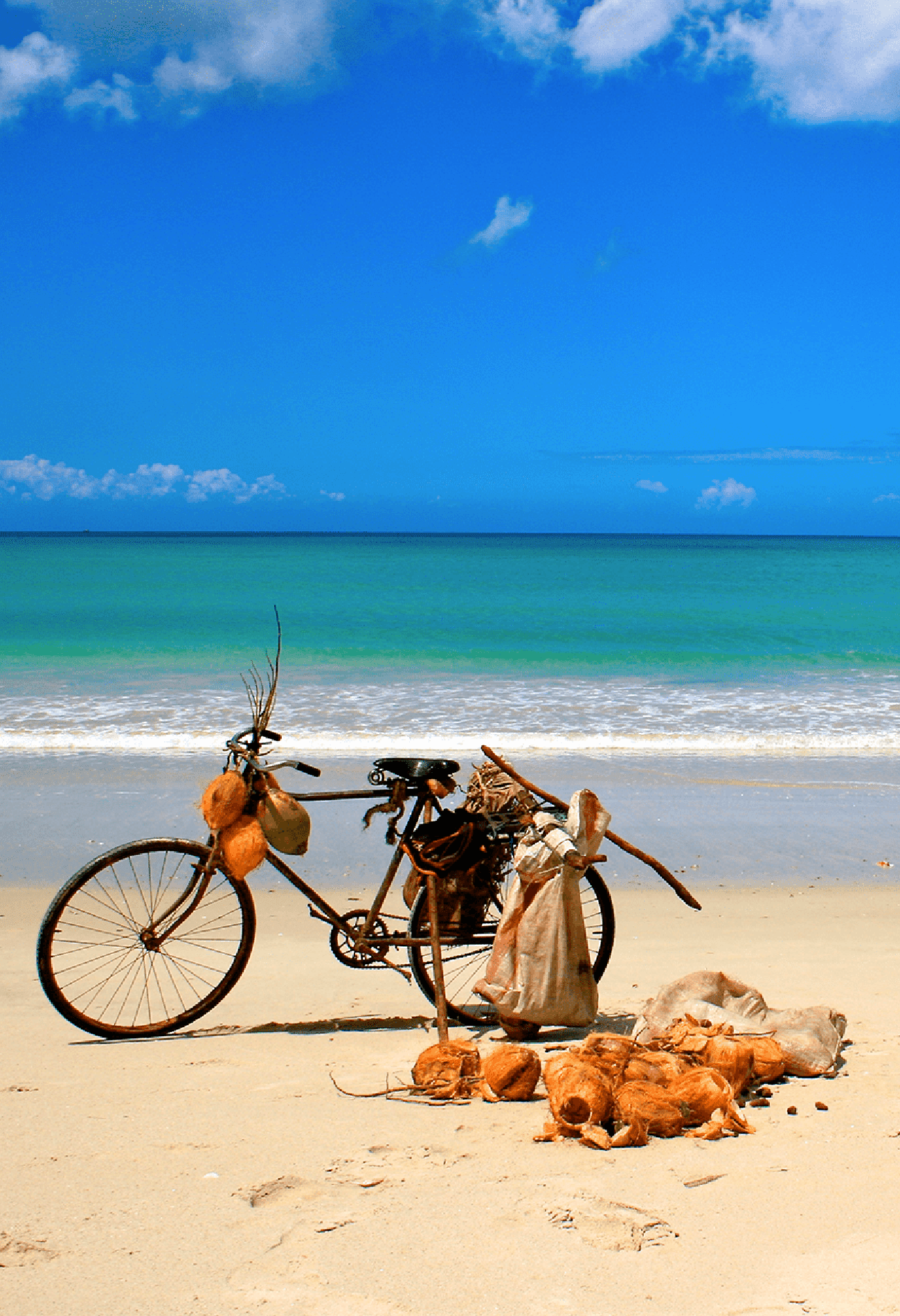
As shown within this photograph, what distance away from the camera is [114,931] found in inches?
217

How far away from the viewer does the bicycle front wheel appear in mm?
3885

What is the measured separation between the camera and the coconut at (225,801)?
3916 millimetres

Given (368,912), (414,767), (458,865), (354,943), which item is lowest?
(354,943)

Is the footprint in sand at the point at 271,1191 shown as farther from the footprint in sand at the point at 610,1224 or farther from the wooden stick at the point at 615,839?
the wooden stick at the point at 615,839

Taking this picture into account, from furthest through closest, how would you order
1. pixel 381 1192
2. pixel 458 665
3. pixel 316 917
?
pixel 458 665
pixel 316 917
pixel 381 1192

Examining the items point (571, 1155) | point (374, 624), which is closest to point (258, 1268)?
point (571, 1155)

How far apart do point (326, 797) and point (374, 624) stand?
91.0 feet

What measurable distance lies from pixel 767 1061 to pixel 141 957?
2.30m

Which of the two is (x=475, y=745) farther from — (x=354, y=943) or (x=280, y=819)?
(x=280, y=819)

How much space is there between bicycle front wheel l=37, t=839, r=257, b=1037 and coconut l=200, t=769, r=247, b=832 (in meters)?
0.12

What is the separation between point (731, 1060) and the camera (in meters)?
3.32

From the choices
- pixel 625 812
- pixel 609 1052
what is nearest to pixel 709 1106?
pixel 609 1052

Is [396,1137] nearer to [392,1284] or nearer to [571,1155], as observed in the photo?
[571,1155]

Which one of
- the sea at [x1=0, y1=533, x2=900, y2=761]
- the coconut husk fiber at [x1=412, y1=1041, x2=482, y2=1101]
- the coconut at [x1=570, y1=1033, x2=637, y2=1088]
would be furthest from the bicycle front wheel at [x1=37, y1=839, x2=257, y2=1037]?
the sea at [x1=0, y1=533, x2=900, y2=761]
